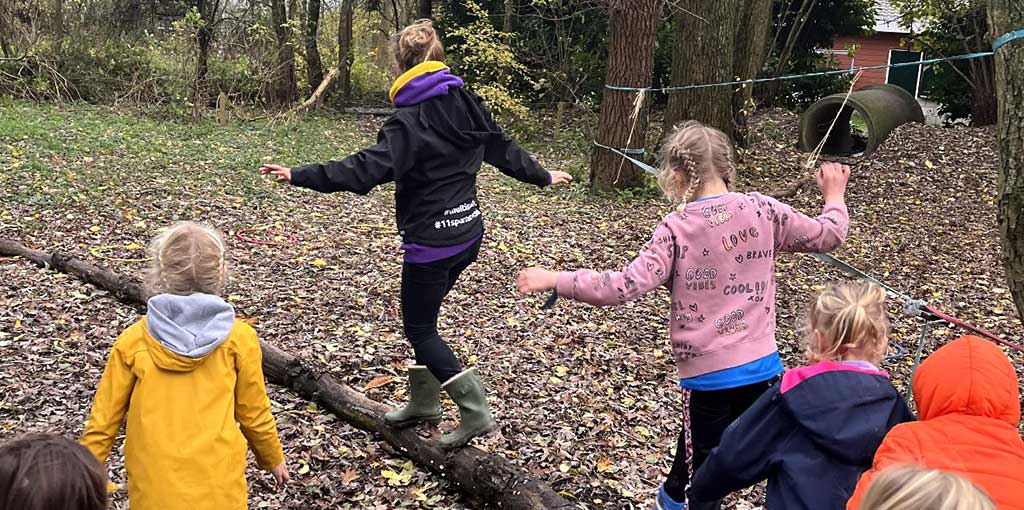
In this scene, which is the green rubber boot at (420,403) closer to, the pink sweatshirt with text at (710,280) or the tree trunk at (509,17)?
the pink sweatshirt with text at (710,280)

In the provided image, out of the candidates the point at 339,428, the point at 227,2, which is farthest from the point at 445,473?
the point at 227,2

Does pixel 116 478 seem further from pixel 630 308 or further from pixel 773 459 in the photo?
pixel 630 308

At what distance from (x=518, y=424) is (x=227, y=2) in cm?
1857

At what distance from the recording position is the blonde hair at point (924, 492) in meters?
1.43

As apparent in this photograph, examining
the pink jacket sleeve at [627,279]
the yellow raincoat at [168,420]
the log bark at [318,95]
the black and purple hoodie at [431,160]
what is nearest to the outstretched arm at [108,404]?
the yellow raincoat at [168,420]

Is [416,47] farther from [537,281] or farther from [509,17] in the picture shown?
[509,17]

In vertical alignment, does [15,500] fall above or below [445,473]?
above

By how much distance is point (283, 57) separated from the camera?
1900cm

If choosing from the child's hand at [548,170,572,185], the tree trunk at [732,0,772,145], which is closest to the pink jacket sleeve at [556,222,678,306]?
the child's hand at [548,170,572,185]

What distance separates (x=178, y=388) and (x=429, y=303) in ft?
4.08

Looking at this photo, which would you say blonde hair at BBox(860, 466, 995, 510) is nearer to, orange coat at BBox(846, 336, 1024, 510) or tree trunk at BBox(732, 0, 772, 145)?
orange coat at BBox(846, 336, 1024, 510)

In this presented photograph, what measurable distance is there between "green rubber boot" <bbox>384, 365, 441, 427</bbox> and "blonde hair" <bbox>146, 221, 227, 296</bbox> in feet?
4.77

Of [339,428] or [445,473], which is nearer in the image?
[445,473]

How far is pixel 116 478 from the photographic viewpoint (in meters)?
Answer: 3.50
